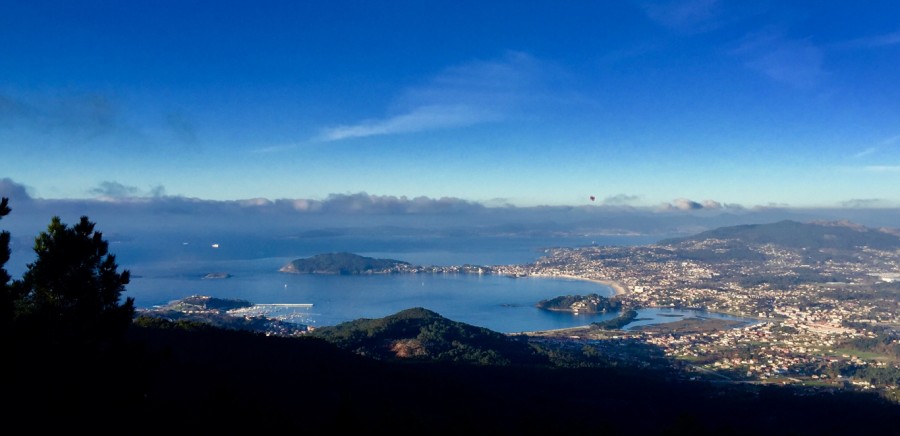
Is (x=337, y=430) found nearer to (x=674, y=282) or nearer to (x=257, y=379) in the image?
(x=257, y=379)

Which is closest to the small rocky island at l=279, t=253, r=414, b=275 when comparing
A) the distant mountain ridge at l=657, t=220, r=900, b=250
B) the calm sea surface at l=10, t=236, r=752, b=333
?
the calm sea surface at l=10, t=236, r=752, b=333

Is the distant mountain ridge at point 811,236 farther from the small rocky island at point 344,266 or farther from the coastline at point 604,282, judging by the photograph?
the small rocky island at point 344,266

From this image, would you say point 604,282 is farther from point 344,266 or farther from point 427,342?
point 427,342

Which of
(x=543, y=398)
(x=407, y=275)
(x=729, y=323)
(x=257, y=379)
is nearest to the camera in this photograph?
(x=257, y=379)

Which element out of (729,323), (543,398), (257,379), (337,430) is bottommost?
(729,323)

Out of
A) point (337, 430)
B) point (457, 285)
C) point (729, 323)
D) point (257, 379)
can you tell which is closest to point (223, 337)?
point (257, 379)

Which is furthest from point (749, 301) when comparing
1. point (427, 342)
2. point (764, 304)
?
point (427, 342)

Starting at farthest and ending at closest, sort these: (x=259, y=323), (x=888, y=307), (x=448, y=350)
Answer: (x=888, y=307)
(x=259, y=323)
(x=448, y=350)

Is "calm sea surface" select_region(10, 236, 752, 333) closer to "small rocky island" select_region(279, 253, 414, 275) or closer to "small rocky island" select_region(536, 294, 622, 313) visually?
"small rocky island" select_region(536, 294, 622, 313)
